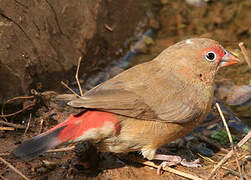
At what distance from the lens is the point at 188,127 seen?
4070 millimetres

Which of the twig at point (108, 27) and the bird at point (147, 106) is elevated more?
the twig at point (108, 27)

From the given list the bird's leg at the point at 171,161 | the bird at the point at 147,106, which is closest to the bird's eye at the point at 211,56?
the bird at the point at 147,106

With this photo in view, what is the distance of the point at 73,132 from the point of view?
3514 millimetres

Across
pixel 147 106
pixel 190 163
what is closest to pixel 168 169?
pixel 190 163

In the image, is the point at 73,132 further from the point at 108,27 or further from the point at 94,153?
the point at 108,27

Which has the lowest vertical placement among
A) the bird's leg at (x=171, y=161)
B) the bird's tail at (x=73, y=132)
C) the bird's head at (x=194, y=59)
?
the bird's leg at (x=171, y=161)

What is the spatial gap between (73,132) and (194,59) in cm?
156

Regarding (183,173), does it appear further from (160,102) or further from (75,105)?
(75,105)

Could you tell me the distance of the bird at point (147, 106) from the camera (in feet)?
11.7

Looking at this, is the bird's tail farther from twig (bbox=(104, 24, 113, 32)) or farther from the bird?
twig (bbox=(104, 24, 113, 32))

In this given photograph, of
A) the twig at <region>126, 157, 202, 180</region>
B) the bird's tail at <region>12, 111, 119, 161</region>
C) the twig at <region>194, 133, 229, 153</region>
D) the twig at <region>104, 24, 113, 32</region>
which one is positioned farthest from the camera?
the twig at <region>104, 24, 113, 32</region>

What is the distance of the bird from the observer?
11.7 ft

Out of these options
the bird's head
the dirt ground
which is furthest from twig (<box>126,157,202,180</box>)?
the bird's head

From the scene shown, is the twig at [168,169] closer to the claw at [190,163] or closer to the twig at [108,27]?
the claw at [190,163]
